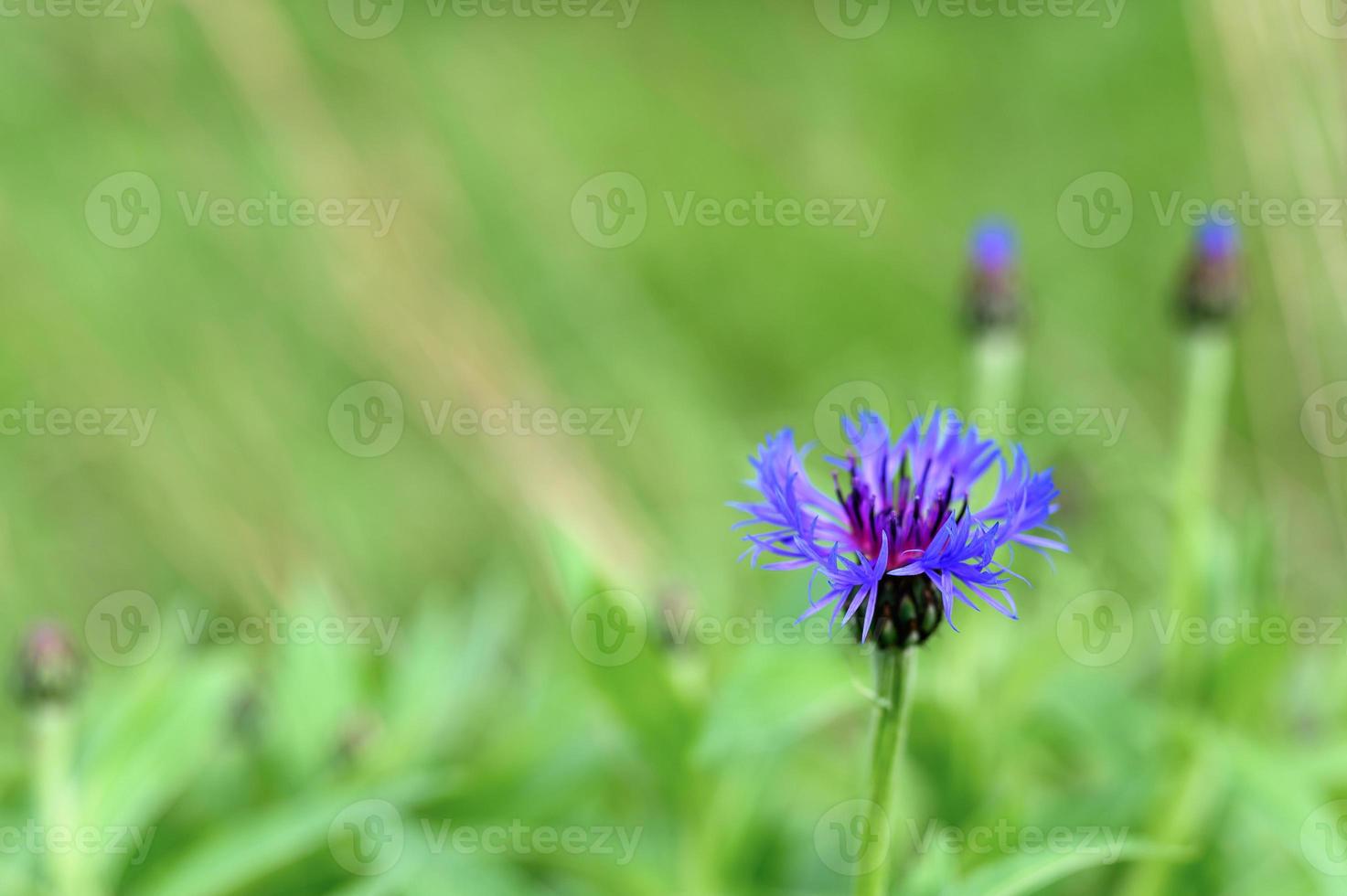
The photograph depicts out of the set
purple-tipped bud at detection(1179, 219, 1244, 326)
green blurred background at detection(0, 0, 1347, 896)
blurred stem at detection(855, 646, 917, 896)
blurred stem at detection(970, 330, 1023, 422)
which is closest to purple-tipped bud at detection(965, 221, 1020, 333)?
blurred stem at detection(970, 330, 1023, 422)

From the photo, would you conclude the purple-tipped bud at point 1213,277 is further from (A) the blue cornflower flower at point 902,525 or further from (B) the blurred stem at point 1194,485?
(A) the blue cornflower flower at point 902,525

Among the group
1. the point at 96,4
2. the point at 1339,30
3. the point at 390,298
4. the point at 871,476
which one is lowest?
the point at 871,476

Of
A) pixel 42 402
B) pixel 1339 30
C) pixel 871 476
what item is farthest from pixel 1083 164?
pixel 871 476

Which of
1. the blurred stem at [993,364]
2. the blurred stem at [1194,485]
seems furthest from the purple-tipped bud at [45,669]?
the blurred stem at [1194,485]

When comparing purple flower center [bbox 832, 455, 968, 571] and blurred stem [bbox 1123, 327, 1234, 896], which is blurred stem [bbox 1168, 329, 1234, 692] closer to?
blurred stem [bbox 1123, 327, 1234, 896]

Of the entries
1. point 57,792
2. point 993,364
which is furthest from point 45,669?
point 993,364

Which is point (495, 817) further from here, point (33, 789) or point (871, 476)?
point (871, 476)

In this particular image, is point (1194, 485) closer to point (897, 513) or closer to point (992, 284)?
point (992, 284)
